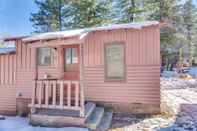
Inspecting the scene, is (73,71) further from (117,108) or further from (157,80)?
(157,80)

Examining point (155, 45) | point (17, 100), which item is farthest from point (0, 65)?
point (155, 45)

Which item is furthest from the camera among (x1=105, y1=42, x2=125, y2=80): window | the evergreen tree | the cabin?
the evergreen tree

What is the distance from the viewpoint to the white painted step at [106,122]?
254 inches

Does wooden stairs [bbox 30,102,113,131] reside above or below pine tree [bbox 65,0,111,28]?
below

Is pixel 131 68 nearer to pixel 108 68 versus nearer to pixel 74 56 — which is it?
pixel 108 68

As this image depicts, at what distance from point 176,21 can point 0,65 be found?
23451 millimetres

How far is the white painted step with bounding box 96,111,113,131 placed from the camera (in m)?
6.45

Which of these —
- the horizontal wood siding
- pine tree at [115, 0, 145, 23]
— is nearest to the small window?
the horizontal wood siding

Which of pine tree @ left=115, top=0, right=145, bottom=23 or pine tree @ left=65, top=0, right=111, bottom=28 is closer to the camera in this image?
pine tree @ left=65, top=0, right=111, bottom=28

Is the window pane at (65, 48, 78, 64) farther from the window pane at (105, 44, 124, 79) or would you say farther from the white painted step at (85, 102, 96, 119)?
the white painted step at (85, 102, 96, 119)

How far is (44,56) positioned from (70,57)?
107 cm

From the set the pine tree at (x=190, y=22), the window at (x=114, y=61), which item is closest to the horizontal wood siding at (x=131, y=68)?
the window at (x=114, y=61)

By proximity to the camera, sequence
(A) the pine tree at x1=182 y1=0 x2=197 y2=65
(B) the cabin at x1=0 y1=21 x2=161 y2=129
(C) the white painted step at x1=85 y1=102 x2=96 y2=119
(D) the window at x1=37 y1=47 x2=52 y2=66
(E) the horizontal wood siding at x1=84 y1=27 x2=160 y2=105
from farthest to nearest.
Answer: (A) the pine tree at x1=182 y1=0 x2=197 y2=65
(D) the window at x1=37 y1=47 x2=52 y2=66
(E) the horizontal wood siding at x1=84 y1=27 x2=160 y2=105
(B) the cabin at x1=0 y1=21 x2=161 y2=129
(C) the white painted step at x1=85 y1=102 x2=96 y2=119

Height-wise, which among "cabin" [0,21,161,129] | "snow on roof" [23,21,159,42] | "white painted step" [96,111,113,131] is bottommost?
"white painted step" [96,111,113,131]
